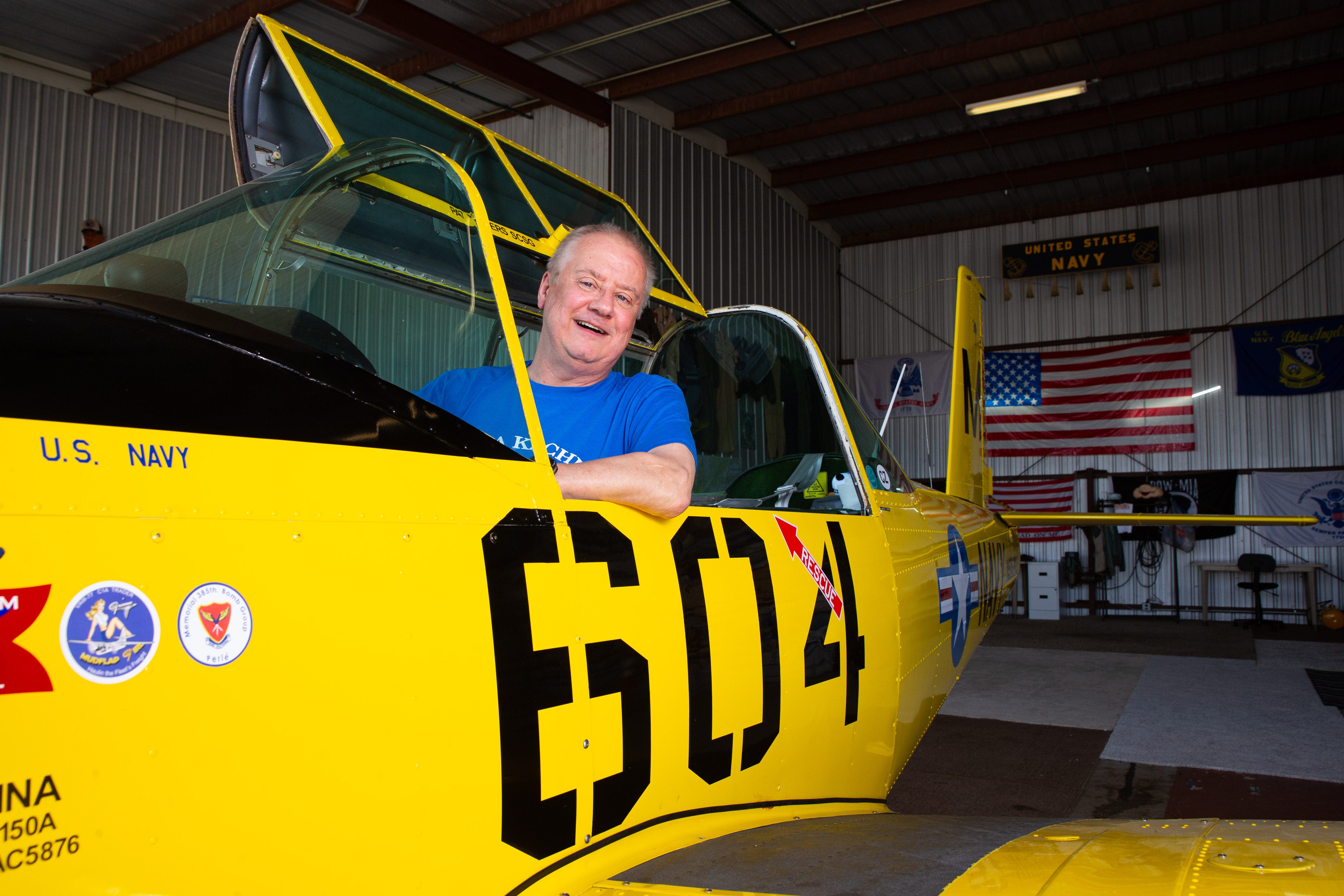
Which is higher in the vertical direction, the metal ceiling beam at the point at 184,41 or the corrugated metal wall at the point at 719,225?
the metal ceiling beam at the point at 184,41

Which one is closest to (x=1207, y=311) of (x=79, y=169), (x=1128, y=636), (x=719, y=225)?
(x=1128, y=636)

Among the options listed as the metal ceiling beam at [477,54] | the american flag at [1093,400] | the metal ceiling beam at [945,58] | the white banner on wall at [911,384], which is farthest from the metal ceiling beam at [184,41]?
the american flag at [1093,400]

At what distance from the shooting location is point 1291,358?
1220 cm

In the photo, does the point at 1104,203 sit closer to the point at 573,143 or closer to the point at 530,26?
the point at 573,143

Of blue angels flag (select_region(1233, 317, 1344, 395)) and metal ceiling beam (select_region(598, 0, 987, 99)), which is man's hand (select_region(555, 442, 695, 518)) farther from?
blue angels flag (select_region(1233, 317, 1344, 395))

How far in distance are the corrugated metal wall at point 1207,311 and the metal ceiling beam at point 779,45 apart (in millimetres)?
5500

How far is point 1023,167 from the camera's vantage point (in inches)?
498

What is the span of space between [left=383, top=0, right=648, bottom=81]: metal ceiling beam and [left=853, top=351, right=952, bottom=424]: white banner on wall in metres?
7.58

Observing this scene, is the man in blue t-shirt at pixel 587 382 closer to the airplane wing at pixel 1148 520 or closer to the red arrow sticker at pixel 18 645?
the red arrow sticker at pixel 18 645

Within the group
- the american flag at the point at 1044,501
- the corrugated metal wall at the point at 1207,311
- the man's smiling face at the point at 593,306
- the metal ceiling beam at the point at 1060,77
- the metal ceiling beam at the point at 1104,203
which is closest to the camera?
the man's smiling face at the point at 593,306

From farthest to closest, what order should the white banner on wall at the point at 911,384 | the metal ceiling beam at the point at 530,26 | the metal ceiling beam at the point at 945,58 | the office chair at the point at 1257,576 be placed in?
the white banner on wall at the point at 911,384 → the office chair at the point at 1257,576 → the metal ceiling beam at the point at 945,58 → the metal ceiling beam at the point at 530,26

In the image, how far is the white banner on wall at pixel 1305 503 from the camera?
11531mm

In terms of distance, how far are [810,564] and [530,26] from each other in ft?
26.6

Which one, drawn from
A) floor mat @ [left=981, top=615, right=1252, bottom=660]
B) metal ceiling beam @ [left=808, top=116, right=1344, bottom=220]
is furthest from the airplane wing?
metal ceiling beam @ [left=808, top=116, right=1344, bottom=220]
